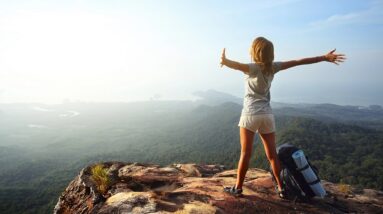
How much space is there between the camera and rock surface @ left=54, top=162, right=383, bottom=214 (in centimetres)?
592

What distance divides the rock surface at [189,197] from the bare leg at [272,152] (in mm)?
513

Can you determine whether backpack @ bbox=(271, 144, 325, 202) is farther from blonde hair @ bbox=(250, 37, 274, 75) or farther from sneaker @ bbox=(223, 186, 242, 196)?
blonde hair @ bbox=(250, 37, 274, 75)

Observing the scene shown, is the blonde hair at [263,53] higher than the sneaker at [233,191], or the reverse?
the blonde hair at [263,53]

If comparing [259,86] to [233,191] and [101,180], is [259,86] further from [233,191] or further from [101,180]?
[101,180]

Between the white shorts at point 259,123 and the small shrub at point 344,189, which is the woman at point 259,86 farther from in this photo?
the small shrub at point 344,189

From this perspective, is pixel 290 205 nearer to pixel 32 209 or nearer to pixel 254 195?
pixel 254 195

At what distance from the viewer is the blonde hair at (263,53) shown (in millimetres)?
5465

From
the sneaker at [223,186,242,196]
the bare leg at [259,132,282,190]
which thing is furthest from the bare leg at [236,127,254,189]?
the sneaker at [223,186,242,196]

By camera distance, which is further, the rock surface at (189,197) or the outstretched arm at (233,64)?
the rock surface at (189,197)

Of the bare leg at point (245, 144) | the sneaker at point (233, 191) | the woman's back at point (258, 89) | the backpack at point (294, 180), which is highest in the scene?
the woman's back at point (258, 89)

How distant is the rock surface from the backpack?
7.0 inches

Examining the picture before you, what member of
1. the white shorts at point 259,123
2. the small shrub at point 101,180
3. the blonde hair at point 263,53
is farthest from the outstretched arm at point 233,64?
the small shrub at point 101,180

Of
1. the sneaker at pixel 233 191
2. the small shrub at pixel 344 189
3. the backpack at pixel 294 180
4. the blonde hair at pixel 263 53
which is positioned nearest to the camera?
the blonde hair at pixel 263 53

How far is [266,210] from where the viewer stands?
5797mm
